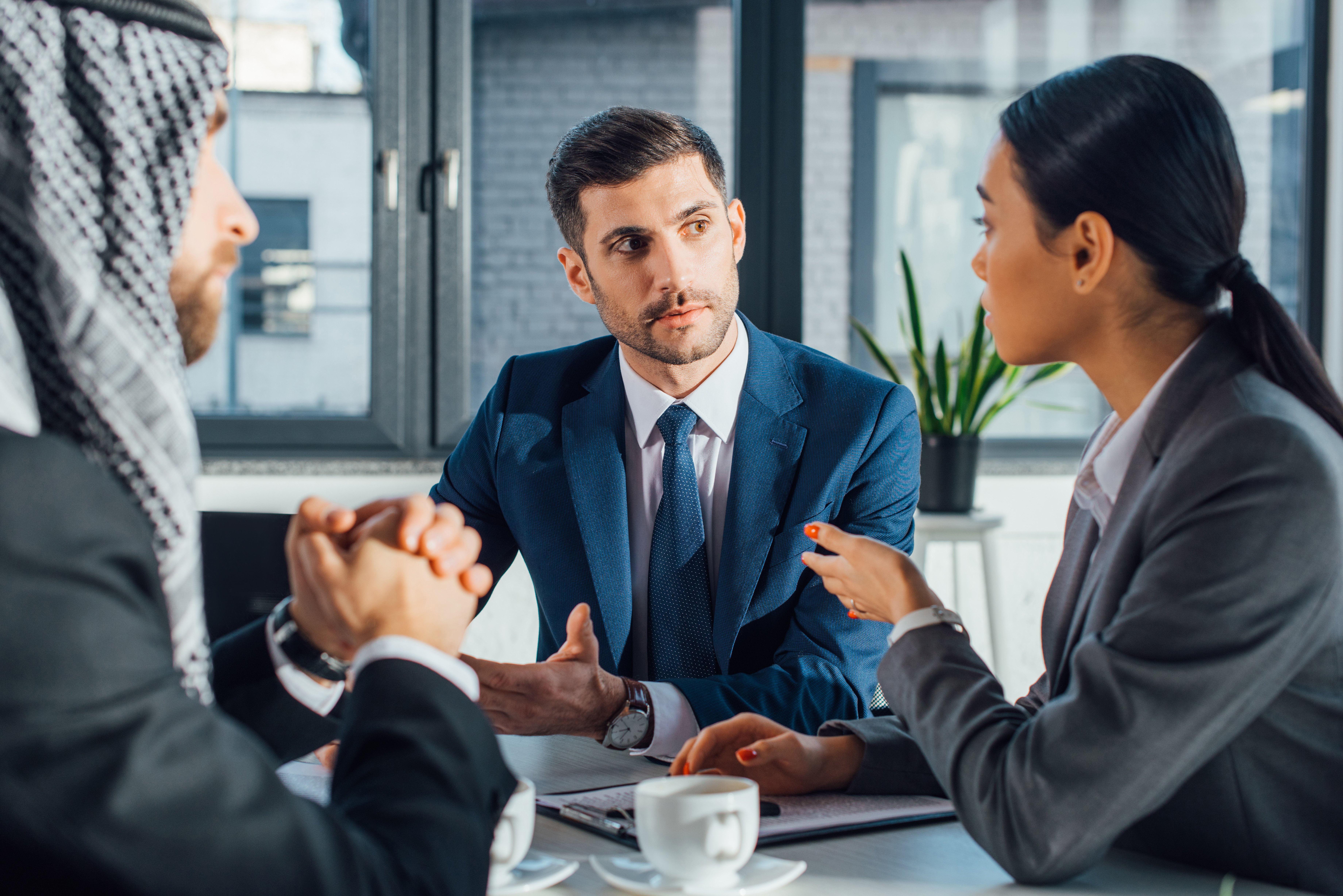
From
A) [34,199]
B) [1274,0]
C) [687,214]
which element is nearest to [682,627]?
[687,214]

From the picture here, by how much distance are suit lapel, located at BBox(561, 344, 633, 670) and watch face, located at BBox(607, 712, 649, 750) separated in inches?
11.4

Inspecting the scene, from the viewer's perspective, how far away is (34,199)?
25.2 inches

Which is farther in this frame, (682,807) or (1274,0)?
(1274,0)

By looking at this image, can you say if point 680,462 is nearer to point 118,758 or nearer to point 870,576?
point 870,576

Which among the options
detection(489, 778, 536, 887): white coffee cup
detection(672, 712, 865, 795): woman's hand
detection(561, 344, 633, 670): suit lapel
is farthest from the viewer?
detection(561, 344, 633, 670): suit lapel

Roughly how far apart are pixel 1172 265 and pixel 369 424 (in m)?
2.63

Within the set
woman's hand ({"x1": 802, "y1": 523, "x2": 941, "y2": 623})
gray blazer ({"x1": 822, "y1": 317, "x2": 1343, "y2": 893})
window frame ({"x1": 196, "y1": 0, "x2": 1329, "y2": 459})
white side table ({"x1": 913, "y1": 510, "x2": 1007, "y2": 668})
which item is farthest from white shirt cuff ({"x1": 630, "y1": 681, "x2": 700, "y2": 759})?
window frame ({"x1": 196, "y1": 0, "x2": 1329, "y2": 459})

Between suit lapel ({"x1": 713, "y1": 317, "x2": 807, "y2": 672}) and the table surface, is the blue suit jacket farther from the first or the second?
the table surface

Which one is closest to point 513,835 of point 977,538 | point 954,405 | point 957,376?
point 977,538

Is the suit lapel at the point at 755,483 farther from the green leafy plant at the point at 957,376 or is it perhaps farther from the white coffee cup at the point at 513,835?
the green leafy plant at the point at 957,376

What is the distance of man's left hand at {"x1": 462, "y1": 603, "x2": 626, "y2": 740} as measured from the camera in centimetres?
139

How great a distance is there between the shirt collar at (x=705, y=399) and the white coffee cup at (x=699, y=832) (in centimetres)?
102

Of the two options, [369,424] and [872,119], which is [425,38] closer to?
[369,424]

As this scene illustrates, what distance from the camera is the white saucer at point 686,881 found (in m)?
0.86
